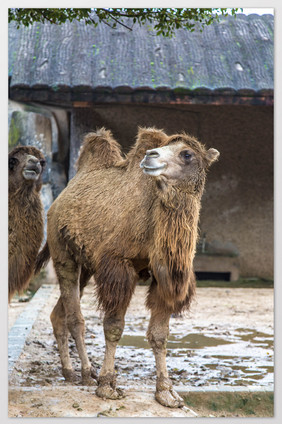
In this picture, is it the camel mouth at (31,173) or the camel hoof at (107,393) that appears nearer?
the camel hoof at (107,393)

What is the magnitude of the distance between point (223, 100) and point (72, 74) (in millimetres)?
1311

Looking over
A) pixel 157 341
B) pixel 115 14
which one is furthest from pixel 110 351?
pixel 115 14

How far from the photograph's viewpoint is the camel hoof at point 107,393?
3809mm

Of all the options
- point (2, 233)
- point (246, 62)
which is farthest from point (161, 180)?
point (246, 62)

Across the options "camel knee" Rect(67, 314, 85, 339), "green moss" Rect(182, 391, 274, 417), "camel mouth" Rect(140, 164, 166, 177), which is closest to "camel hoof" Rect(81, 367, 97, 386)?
"camel knee" Rect(67, 314, 85, 339)

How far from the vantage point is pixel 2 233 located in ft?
13.0

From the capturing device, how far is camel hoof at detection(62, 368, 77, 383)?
4.30 metres

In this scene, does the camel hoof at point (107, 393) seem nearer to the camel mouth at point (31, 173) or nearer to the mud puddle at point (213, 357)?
the mud puddle at point (213, 357)

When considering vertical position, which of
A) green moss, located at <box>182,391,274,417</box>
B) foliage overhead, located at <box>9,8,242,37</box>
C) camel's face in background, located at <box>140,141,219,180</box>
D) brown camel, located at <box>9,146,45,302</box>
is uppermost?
foliage overhead, located at <box>9,8,242,37</box>

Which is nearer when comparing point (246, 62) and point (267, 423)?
point (267, 423)

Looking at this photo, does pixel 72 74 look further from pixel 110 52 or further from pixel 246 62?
pixel 246 62

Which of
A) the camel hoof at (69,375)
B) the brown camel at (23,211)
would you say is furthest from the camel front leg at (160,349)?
the brown camel at (23,211)

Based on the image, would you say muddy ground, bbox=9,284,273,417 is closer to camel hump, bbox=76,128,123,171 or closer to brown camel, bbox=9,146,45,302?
brown camel, bbox=9,146,45,302

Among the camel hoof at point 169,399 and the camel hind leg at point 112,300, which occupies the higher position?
the camel hind leg at point 112,300
